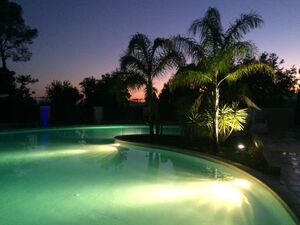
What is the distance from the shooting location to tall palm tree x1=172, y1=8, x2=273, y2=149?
11.9 meters

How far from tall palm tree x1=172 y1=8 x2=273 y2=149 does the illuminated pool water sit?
2492 mm

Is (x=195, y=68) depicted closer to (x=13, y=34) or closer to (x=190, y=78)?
(x=190, y=78)

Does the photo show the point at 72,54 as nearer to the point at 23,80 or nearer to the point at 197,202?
the point at 23,80

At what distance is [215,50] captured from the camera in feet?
40.4

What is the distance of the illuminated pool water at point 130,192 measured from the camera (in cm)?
634

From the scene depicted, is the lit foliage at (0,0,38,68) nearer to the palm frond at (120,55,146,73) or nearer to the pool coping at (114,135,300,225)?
the palm frond at (120,55,146,73)

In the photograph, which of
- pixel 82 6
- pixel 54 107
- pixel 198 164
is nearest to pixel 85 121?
pixel 54 107

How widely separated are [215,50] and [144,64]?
4532mm

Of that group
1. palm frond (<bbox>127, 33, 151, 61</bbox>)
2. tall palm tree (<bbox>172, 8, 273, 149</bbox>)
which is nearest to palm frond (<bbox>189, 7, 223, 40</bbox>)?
tall palm tree (<bbox>172, 8, 273, 149</bbox>)

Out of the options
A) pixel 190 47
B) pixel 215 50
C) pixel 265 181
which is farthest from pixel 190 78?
pixel 265 181

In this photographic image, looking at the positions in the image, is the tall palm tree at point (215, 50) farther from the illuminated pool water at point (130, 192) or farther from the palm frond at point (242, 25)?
the illuminated pool water at point (130, 192)

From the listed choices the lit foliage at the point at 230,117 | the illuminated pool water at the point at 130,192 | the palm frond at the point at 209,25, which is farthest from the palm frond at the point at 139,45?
the illuminated pool water at the point at 130,192

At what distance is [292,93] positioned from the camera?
3419 centimetres

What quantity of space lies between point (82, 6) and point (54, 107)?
12.9m
